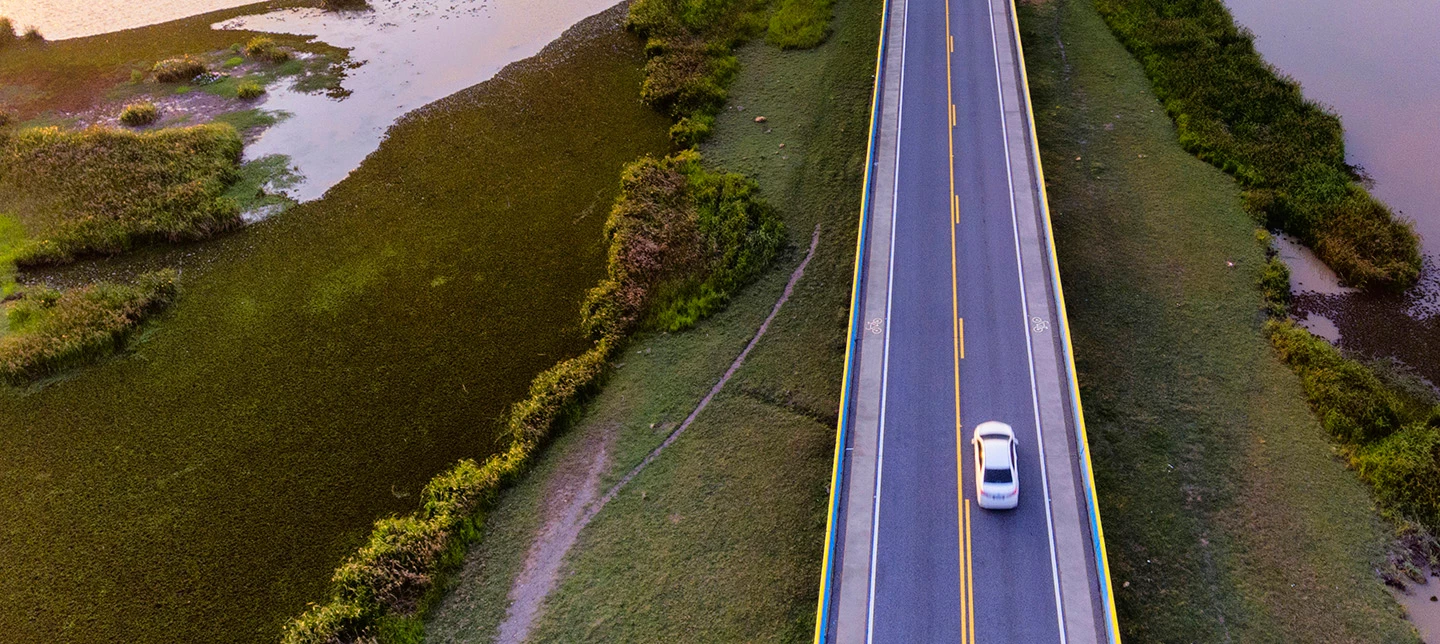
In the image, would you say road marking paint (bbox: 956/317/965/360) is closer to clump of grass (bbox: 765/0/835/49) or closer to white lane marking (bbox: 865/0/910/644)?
white lane marking (bbox: 865/0/910/644)

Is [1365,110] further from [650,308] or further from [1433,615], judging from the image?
[650,308]

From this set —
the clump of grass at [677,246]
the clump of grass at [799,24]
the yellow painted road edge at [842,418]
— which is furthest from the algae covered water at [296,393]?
the clump of grass at [799,24]

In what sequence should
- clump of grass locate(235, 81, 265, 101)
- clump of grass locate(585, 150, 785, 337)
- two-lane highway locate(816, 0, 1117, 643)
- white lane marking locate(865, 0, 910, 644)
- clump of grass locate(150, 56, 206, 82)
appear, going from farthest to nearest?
clump of grass locate(150, 56, 206, 82)
clump of grass locate(235, 81, 265, 101)
clump of grass locate(585, 150, 785, 337)
white lane marking locate(865, 0, 910, 644)
two-lane highway locate(816, 0, 1117, 643)

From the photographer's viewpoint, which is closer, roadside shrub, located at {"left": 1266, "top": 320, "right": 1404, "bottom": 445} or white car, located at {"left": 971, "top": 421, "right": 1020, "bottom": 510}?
white car, located at {"left": 971, "top": 421, "right": 1020, "bottom": 510}

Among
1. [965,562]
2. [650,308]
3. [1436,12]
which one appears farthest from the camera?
[1436,12]

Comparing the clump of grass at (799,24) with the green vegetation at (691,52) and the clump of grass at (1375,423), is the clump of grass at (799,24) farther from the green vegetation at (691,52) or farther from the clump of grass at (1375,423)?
the clump of grass at (1375,423)

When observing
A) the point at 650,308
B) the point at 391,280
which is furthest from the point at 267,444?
the point at 650,308

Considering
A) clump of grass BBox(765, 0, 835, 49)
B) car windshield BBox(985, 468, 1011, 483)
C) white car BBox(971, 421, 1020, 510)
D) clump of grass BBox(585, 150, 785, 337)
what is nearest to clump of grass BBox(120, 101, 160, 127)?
clump of grass BBox(585, 150, 785, 337)
